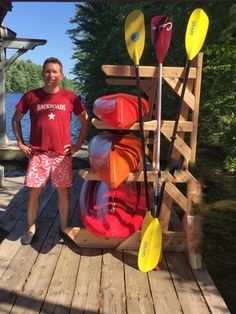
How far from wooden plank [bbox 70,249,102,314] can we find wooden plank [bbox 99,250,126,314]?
0.17ft

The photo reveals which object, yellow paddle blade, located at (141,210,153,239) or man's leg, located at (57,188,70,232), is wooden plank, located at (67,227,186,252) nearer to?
man's leg, located at (57,188,70,232)

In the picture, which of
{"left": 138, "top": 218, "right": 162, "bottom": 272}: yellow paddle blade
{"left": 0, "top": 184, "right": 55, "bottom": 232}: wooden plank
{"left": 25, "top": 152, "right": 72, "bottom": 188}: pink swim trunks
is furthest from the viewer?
{"left": 0, "top": 184, "right": 55, "bottom": 232}: wooden plank

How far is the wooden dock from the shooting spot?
349 cm

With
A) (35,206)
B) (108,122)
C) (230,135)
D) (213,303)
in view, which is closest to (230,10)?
(230,135)

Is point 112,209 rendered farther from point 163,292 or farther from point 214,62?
point 214,62

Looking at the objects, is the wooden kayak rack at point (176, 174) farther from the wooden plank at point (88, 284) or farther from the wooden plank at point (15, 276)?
the wooden plank at point (15, 276)

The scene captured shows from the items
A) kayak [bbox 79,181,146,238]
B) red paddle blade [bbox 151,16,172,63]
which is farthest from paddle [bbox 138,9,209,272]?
kayak [bbox 79,181,146,238]

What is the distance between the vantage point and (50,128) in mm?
4398

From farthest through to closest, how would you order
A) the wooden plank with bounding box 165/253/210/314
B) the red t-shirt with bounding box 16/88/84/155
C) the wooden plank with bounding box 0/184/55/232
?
the wooden plank with bounding box 0/184/55/232
the red t-shirt with bounding box 16/88/84/155
the wooden plank with bounding box 165/253/210/314

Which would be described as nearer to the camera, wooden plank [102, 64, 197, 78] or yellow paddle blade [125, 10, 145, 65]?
wooden plank [102, 64, 197, 78]

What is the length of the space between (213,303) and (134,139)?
206cm

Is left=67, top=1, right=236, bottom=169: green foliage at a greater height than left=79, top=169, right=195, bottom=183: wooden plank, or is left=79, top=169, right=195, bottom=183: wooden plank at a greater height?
left=67, top=1, right=236, bottom=169: green foliage

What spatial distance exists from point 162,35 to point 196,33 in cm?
37

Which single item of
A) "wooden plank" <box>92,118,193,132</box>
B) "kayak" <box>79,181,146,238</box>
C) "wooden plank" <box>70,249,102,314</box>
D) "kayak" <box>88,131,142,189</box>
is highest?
"wooden plank" <box>92,118,193,132</box>
